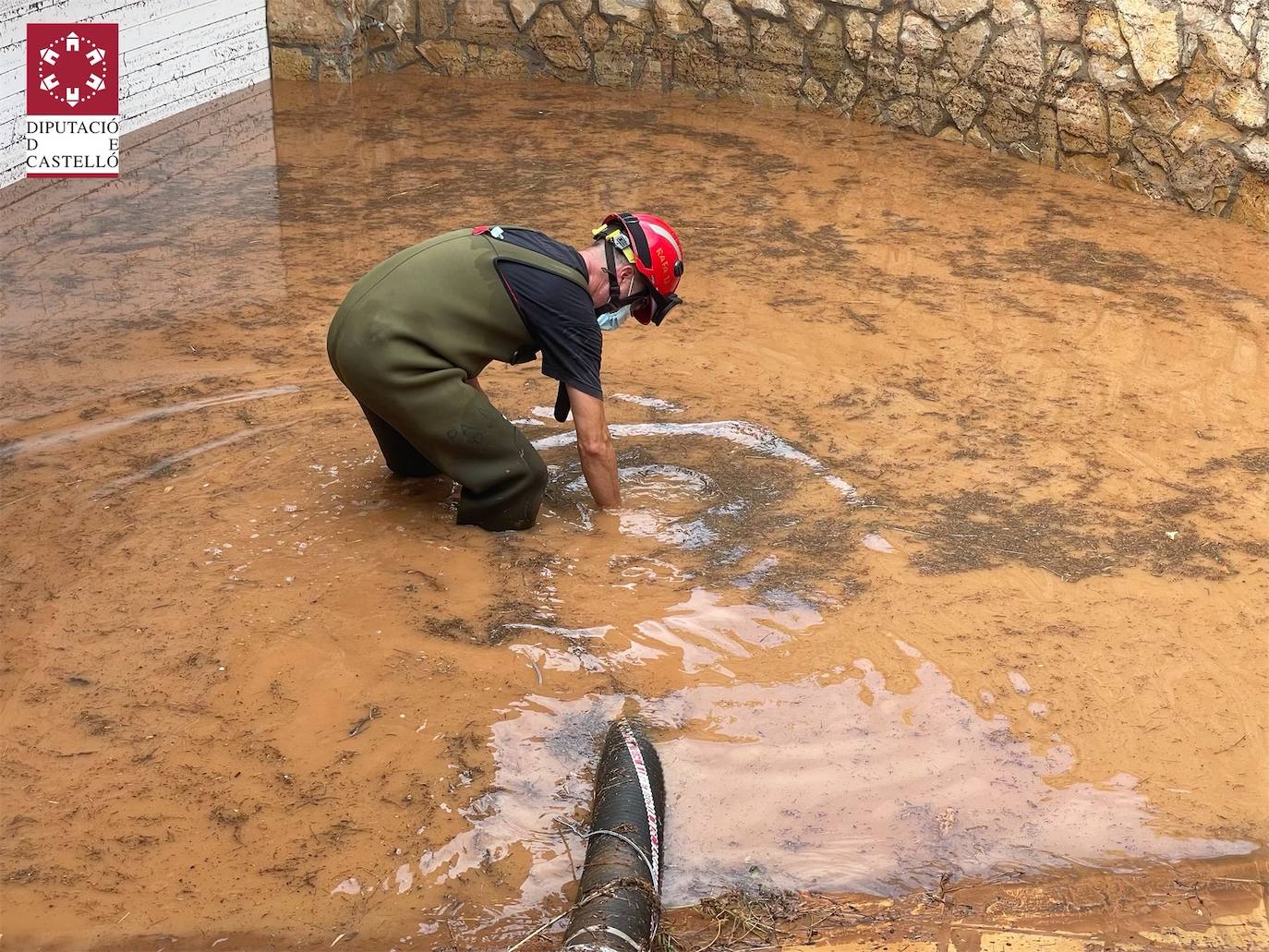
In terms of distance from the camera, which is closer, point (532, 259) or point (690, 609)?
point (690, 609)

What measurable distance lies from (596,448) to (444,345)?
0.58 m

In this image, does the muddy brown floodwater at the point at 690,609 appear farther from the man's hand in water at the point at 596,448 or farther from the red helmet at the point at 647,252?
the red helmet at the point at 647,252

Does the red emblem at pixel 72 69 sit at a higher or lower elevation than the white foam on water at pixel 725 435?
higher

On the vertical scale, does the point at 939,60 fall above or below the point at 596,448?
above

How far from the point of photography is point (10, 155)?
25.0ft

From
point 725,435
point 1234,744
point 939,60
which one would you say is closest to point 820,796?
point 1234,744

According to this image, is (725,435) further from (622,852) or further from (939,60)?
(939,60)

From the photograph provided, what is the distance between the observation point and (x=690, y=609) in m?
3.95

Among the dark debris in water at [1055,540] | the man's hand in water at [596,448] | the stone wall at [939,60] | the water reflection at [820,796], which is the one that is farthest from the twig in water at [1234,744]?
the stone wall at [939,60]

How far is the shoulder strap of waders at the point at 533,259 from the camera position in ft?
13.3

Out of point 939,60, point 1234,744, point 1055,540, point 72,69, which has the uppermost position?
point 939,60

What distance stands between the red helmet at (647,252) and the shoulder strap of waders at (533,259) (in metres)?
0.13

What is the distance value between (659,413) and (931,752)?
2142mm

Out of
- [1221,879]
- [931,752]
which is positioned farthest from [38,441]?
[1221,879]
